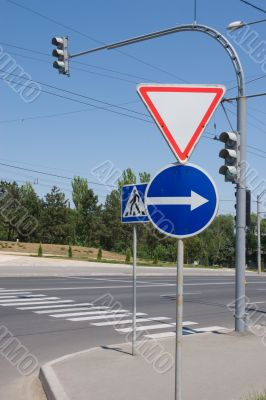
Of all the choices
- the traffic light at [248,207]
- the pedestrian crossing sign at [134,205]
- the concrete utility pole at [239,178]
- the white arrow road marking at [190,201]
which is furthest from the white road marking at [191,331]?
the white arrow road marking at [190,201]

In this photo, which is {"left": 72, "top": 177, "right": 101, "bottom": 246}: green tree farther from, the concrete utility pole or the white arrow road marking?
the white arrow road marking

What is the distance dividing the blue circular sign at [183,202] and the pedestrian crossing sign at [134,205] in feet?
11.7

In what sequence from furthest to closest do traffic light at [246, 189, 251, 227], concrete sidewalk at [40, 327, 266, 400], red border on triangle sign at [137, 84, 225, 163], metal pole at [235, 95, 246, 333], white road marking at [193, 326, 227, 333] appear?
white road marking at [193, 326, 227, 333] → traffic light at [246, 189, 251, 227] → metal pole at [235, 95, 246, 333] → concrete sidewalk at [40, 327, 266, 400] → red border on triangle sign at [137, 84, 225, 163]

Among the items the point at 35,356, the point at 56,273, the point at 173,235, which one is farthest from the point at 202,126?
the point at 56,273

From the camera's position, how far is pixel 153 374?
A: 22.1 feet

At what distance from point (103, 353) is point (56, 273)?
23854mm

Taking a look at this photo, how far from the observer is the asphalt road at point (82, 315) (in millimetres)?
9547

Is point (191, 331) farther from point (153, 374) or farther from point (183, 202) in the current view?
point (183, 202)

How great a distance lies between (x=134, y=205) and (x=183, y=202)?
12.7 ft

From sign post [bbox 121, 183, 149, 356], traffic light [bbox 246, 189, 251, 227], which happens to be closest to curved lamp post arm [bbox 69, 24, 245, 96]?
traffic light [bbox 246, 189, 251, 227]

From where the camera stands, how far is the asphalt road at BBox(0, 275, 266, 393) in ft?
31.3

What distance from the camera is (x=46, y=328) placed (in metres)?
11.0

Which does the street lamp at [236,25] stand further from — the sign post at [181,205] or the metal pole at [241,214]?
the sign post at [181,205]

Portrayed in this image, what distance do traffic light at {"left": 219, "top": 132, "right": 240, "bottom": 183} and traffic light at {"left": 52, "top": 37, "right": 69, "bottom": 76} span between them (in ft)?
14.0
